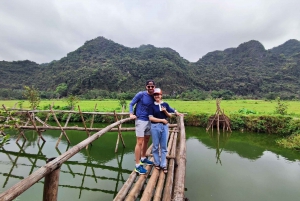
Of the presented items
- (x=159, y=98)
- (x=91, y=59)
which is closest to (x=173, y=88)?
(x=91, y=59)

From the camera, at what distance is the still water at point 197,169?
5.01 meters

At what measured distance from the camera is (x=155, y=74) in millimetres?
62062

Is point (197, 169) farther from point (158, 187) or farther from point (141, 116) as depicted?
point (141, 116)

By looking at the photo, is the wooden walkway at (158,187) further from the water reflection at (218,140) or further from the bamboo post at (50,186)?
the water reflection at (218,140)

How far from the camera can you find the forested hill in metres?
54.2

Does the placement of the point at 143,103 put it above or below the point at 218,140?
above

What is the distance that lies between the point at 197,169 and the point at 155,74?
186ft

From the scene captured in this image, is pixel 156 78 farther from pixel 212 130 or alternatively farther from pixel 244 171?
pixel 244 171

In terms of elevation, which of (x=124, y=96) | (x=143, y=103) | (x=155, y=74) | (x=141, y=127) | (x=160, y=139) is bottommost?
(x=160, y=139)

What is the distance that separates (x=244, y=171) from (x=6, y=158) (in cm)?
917

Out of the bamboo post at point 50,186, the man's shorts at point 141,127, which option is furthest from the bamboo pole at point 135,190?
the bamboo post at point 50,186

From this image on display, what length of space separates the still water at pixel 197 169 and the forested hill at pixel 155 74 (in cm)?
4206

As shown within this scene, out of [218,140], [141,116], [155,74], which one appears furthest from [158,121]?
[155,74]

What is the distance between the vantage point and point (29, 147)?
9.58 metres
